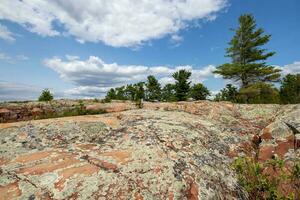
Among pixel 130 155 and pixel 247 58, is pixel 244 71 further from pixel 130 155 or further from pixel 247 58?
pixel 130 155

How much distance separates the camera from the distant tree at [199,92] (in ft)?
101

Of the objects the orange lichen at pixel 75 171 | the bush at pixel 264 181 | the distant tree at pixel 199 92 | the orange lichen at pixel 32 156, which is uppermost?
the distant tree at pixel 199 92

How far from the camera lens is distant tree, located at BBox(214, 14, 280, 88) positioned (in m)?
27.0

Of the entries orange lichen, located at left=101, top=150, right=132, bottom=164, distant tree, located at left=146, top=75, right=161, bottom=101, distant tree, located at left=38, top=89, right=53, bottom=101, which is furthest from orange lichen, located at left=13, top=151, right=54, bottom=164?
distant tree, located at left=146, top=75, right=161, bottom=101

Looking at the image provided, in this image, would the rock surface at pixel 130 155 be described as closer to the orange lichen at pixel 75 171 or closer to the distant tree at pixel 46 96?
the orange lichen at pixel 75 171

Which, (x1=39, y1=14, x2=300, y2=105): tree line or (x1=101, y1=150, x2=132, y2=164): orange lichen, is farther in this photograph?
(x1=39, y1=14, x2=300, y2=105): tree line

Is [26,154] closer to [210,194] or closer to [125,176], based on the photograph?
[125,176]

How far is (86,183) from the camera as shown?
2355 millimetres

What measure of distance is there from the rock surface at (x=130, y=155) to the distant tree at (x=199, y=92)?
86.2 feet

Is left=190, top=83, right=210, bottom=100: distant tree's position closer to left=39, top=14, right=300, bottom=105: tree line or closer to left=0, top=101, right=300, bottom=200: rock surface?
left=39, top=14, right=300, bottom=105: tree line

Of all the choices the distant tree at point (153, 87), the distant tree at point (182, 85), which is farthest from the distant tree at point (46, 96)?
the distant tree at point (153, 87)

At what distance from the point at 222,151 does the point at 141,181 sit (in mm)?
1681

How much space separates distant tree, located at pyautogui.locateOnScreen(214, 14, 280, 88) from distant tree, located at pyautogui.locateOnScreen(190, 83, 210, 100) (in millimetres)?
3185

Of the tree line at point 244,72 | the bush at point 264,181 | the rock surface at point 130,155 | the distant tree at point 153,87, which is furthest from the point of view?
the distant tree at point 153,87
